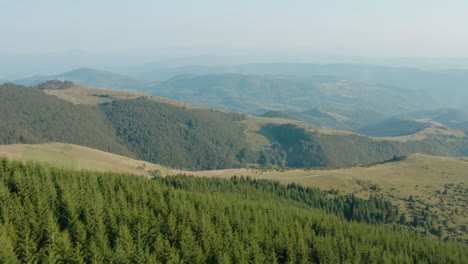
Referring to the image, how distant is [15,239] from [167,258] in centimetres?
1823

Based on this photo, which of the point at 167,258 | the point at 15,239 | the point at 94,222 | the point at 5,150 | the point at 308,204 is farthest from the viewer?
the point at 5,150

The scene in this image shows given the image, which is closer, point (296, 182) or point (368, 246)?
point (368, 246)

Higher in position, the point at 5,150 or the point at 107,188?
the point at 107,188

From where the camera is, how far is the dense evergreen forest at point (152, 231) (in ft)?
164

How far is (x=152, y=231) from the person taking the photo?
6181cm

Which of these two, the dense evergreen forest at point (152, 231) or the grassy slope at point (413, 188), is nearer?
the dense evergreen forest at point (152, 231)

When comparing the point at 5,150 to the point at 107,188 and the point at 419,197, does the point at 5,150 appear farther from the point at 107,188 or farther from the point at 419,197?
the point at 419,197

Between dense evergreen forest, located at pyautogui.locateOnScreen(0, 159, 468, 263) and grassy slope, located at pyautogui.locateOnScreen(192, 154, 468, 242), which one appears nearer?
dense evergreen forest, located at pyautogui.locateOnScreen(0, 159, 468, 263)

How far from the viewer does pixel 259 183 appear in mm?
172625

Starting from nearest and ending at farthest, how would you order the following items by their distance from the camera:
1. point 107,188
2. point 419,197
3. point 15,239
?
1. point 15,239
2. point 107,188
3. point 419,197

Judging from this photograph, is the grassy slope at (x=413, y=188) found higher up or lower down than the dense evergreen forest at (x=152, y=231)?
lower down

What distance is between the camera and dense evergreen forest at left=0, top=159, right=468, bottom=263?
164ft

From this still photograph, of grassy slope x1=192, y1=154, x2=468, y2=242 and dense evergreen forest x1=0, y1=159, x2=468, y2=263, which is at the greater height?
dense evergreen forest x1=0, y1=159, x2=468, y2=263

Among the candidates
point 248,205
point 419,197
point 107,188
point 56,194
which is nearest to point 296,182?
point 419,197
